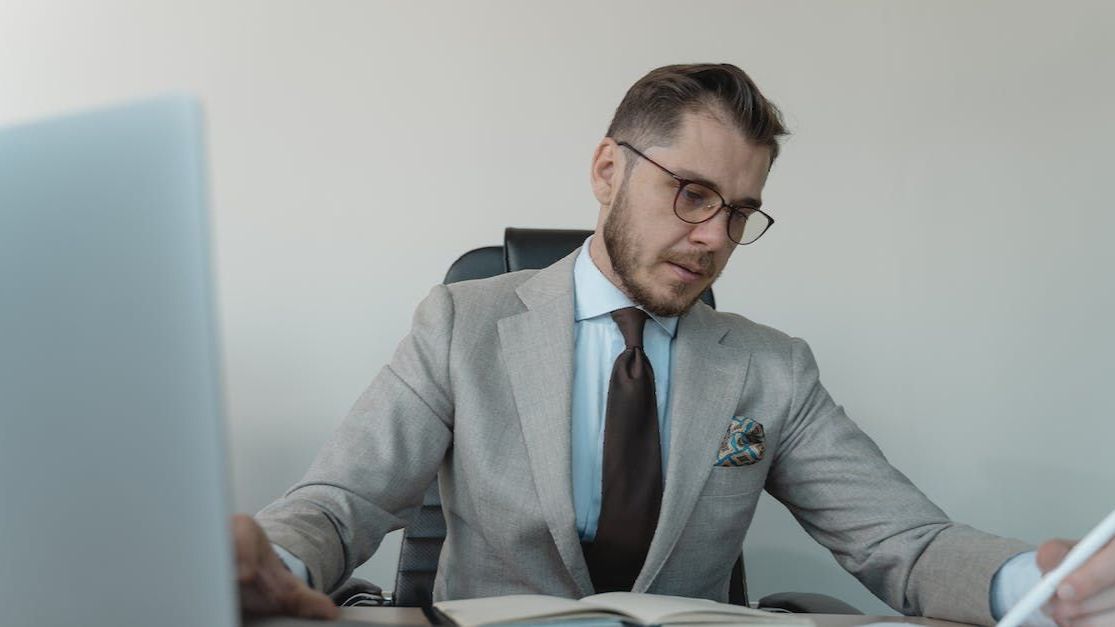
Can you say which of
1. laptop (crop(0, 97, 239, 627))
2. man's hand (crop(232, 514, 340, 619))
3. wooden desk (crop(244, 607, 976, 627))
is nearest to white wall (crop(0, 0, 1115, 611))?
wooden desk (crop(244, 607, 976, 627))

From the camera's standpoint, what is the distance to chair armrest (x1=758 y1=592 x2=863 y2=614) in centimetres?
147

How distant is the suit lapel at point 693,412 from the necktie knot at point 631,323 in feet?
0.26

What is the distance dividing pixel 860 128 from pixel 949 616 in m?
1.66

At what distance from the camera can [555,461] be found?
1.53m

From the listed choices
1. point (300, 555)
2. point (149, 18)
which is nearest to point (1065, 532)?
point (300, 555)

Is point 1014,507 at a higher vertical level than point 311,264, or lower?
lower

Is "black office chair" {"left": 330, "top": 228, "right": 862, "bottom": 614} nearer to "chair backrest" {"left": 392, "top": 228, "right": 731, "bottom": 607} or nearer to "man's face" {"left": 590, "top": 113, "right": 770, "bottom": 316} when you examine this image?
"chair backrest" {"left": 392, "top": 228, "right": 731, "bottom": 607}

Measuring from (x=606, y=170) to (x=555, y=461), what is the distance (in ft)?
1.84

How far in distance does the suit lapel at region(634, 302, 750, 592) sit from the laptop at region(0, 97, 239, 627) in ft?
3.45

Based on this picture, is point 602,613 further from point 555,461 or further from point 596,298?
point 596,298

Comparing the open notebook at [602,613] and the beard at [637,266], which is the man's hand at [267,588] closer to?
the open notebook at [602,613]

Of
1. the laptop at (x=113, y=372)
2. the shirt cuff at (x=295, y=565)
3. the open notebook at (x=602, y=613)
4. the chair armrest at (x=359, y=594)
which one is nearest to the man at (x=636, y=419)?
the chair armrest at (x=359, y=594)

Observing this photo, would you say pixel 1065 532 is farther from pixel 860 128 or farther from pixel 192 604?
pixel 192 604

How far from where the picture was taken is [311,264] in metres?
2.53
